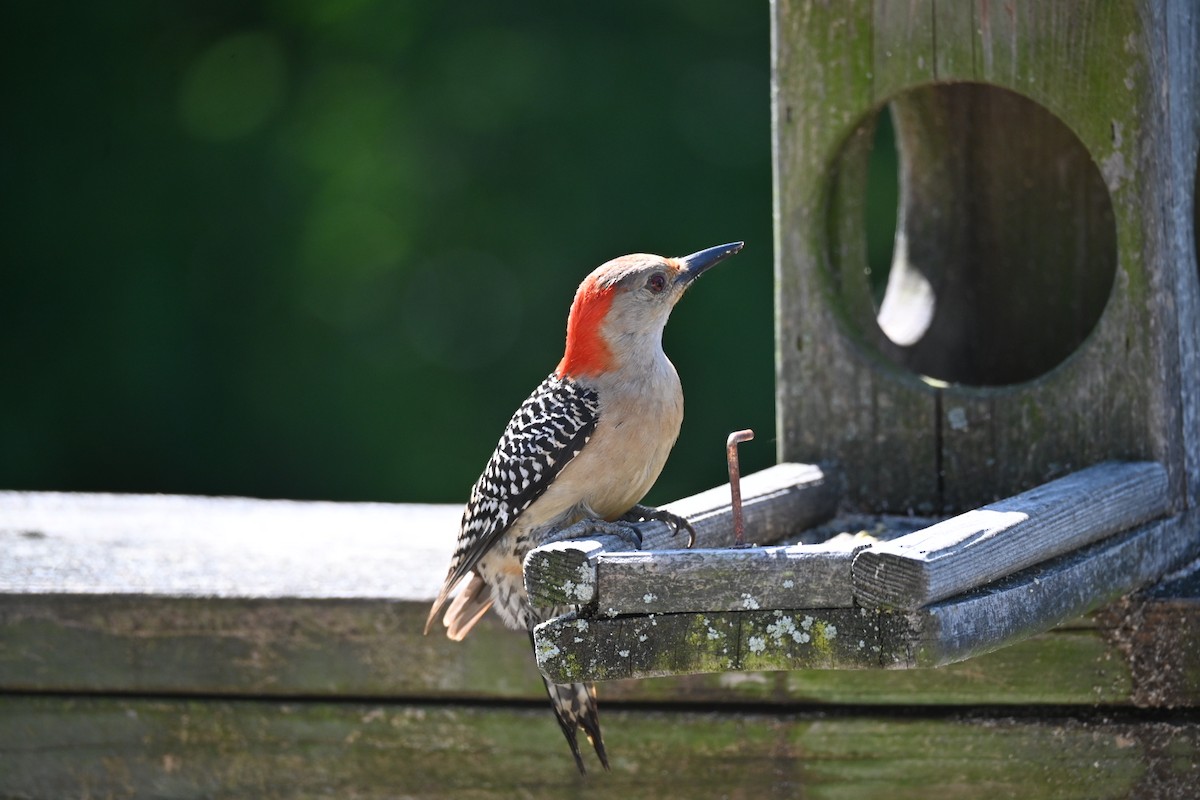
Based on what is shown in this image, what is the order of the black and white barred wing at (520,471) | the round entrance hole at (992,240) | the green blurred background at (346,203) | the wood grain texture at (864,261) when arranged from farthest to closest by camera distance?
the green blurred background at (346,203), the round entrance hole at (992,240), the wood grain texture at (864,261), the black and white barred wing at (520,471)

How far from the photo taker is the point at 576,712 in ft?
11.6

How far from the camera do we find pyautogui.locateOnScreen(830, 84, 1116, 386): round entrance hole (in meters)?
4.54

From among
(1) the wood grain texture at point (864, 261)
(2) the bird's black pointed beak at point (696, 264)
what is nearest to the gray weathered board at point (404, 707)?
(1) the wood grain texture at point (864, 261)

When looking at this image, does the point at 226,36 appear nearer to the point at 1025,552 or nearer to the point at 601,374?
the point at 601,374

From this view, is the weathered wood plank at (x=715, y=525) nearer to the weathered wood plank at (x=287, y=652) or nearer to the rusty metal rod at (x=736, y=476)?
the rusty metal rod at (x=736, y=476)

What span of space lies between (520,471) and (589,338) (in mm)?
385

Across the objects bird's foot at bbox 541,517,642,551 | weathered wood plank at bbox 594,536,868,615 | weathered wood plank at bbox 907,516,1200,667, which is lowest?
weathered wood plank at bbox 907,516,1200,667

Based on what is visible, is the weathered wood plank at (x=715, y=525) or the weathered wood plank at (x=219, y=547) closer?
the weathered wood plank at (x=715, y=525)

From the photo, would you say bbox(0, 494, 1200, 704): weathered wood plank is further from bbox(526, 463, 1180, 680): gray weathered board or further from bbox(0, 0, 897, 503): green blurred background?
bbox(0, 0, 897, 503): green blurred background

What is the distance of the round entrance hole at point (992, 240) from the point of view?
4.54 metres

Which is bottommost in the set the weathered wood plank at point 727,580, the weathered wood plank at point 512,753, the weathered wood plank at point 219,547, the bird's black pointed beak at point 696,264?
the weathered wood plank at point 512,753

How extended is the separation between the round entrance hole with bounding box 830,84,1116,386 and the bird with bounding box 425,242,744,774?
0.86m

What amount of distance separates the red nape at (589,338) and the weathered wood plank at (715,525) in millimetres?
387

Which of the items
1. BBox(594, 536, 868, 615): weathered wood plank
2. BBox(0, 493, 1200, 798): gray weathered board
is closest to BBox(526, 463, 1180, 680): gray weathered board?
BBox(594, 536, 868, 615): weathered wood plank
